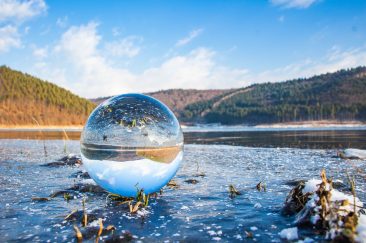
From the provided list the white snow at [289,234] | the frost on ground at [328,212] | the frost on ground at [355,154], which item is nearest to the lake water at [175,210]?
the white snow at [289,234]

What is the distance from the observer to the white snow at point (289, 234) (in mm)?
6055

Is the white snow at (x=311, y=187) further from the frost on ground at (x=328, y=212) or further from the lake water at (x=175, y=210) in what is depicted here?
the lake water at (x=175, y=210)

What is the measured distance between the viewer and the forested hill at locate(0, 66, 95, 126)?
4962 inches

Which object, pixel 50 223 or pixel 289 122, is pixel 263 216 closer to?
pixel 50 223

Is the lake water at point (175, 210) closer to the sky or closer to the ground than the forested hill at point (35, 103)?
closer to the ground

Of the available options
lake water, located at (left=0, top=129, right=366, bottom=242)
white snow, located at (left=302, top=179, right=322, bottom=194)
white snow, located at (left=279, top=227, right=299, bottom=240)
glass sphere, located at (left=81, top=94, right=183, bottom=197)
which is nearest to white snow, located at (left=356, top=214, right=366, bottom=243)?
lake water, located at (left=0, top=129, right=366, bottom=242)

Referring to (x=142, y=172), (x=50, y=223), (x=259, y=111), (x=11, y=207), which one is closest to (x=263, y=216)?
(x=142, y=172)

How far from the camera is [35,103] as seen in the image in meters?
141

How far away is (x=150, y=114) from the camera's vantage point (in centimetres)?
880

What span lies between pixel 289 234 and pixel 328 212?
0.90 m

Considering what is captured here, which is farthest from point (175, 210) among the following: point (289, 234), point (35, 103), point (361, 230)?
point (35, 103)

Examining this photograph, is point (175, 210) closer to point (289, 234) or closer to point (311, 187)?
point (289, 234)

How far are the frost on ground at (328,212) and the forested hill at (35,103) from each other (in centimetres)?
12584

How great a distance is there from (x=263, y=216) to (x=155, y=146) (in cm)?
312
